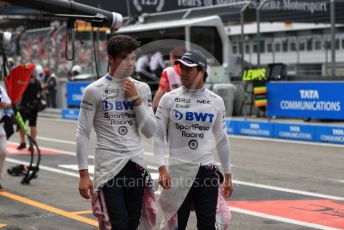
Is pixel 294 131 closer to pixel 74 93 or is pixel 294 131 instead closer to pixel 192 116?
pixel 74 93

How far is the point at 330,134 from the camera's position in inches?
658

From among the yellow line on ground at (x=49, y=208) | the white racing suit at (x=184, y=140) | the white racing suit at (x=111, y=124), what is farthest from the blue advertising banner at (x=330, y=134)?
the white racing suit at (x=111, y=124)

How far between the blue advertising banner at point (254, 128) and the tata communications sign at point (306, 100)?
1.67 ft

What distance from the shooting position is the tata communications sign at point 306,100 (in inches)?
674

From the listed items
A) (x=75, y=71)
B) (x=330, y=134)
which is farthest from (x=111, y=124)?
(x=75, y=71)

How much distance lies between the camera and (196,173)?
18.7 feet

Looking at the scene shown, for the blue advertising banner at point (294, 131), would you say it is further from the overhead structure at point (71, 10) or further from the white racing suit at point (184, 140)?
the white racing suit at point (184, 140)

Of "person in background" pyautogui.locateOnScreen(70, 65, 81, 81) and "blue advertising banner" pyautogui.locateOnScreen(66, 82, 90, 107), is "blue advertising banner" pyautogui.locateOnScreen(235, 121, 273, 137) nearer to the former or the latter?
"blue advertising banner" pyautogui.locateOnScreen(66, 82, 90, 107)

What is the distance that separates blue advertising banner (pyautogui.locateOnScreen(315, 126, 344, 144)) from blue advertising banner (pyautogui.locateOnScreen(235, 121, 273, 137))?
67.0 inches

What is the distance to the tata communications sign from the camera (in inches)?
674

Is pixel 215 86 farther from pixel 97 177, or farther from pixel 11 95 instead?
pixel 97 177

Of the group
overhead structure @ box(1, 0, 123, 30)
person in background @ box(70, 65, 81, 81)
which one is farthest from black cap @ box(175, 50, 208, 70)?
person in background @ box(70, 65, 81, 81)

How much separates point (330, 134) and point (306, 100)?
1586 mm

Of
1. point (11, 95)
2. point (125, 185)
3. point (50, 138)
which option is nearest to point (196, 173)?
point (125, 185)
